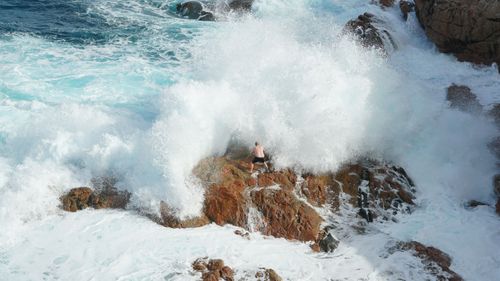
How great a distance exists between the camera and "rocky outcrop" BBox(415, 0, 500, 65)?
15789 mm

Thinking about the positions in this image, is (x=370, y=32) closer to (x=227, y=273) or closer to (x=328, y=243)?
(x=328, y=243)

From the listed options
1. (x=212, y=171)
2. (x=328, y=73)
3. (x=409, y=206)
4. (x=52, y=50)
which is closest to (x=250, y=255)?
(x=212, y=171)

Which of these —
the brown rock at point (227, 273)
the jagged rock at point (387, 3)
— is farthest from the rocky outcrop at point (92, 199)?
the jagged rock at point (387, 3)

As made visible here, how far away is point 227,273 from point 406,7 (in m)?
14.6

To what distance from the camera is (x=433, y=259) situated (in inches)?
373

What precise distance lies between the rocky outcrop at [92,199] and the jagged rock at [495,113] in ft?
32.8

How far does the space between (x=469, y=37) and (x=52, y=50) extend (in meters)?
14.4

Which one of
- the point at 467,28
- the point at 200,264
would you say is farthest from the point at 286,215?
the point at 467,28

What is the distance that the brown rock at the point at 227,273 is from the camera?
8703 mm

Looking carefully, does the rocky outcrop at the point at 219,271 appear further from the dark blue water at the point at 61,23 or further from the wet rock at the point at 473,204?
the dark blue water at the point at 61,23

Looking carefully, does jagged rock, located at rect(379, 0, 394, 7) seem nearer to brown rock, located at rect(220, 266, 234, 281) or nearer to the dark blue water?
the dark blue water

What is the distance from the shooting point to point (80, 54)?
54.5 ft

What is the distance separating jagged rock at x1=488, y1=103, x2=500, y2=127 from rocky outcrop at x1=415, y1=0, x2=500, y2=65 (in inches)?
114

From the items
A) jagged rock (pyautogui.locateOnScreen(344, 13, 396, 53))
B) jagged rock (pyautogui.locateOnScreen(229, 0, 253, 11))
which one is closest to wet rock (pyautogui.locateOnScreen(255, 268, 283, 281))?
jagged rock (pyautogui.locateOnScreen(344, 13, 396, 53))
